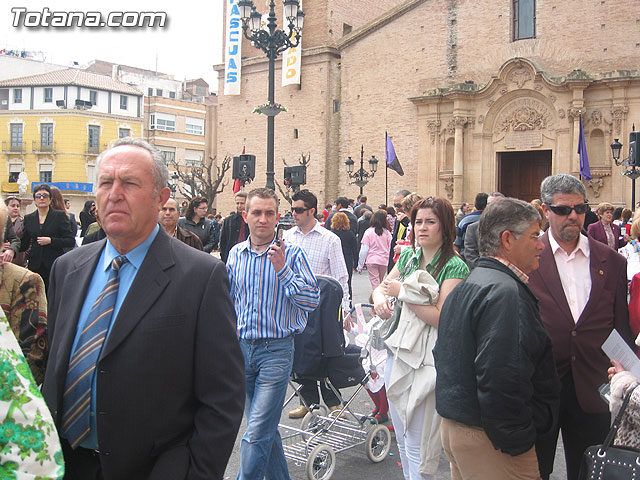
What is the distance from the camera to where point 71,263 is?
2555 mm

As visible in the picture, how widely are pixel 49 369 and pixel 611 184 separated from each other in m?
25.2

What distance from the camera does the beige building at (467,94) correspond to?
82.1 feet

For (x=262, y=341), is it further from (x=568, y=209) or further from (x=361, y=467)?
(x=568, y=209)

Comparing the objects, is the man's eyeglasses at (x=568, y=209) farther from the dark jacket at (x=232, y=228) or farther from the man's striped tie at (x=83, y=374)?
the dark jacket at (x=232, y=228)

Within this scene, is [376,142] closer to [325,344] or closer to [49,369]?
[325,344]

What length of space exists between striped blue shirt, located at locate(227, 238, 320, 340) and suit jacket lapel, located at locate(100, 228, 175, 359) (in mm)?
1720

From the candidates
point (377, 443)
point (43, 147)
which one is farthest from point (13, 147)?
point (377, 443)

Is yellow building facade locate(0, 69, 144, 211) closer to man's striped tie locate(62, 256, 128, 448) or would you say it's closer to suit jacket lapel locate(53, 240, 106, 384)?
suit jacket lapel locate(53, 240, 106, 384)

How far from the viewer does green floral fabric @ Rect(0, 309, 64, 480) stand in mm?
1475

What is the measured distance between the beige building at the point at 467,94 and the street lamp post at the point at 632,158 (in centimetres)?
147

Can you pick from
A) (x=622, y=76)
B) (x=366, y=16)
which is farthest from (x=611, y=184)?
(x=366, y=16)

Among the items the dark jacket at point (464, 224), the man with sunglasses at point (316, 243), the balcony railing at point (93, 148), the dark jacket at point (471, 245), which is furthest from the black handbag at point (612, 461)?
the balcony railing at point (93, 148)

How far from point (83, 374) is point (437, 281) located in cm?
238

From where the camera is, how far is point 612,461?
2.72 meters
